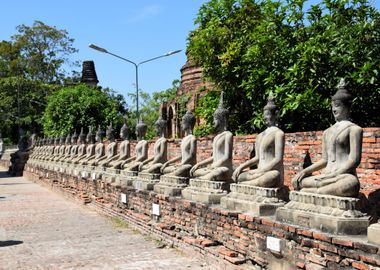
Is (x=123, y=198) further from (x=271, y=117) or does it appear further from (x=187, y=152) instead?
(x=271, y=117)

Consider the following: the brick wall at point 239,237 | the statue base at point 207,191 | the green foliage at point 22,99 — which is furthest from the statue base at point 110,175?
the green foliage at point 22,99

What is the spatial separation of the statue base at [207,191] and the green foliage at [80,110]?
19602mm

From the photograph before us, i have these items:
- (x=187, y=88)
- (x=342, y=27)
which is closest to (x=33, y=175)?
(x=187, y=88)

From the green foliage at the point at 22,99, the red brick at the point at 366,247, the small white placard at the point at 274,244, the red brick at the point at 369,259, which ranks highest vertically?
the green foliage at the point at 22,99

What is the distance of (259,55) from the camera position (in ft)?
35.9

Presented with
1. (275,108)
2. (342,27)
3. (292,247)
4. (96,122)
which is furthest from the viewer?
(96,122)

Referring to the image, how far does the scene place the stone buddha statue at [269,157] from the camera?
6.30m

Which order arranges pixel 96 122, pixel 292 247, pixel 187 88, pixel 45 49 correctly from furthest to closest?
1. pixel 45 49
2. pixel 96 122
3. pixel 187 88
4. pixel 292 247

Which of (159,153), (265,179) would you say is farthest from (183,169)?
(265,179)

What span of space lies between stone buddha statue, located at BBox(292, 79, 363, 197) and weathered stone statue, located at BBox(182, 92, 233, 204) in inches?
82.1

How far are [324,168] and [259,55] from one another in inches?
225

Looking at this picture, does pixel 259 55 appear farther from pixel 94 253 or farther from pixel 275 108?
pixel 94 253

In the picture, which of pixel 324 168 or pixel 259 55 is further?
pixel 259 55

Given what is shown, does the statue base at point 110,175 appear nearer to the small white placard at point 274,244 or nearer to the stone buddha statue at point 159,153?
the stone buddha statue at point 159,153
